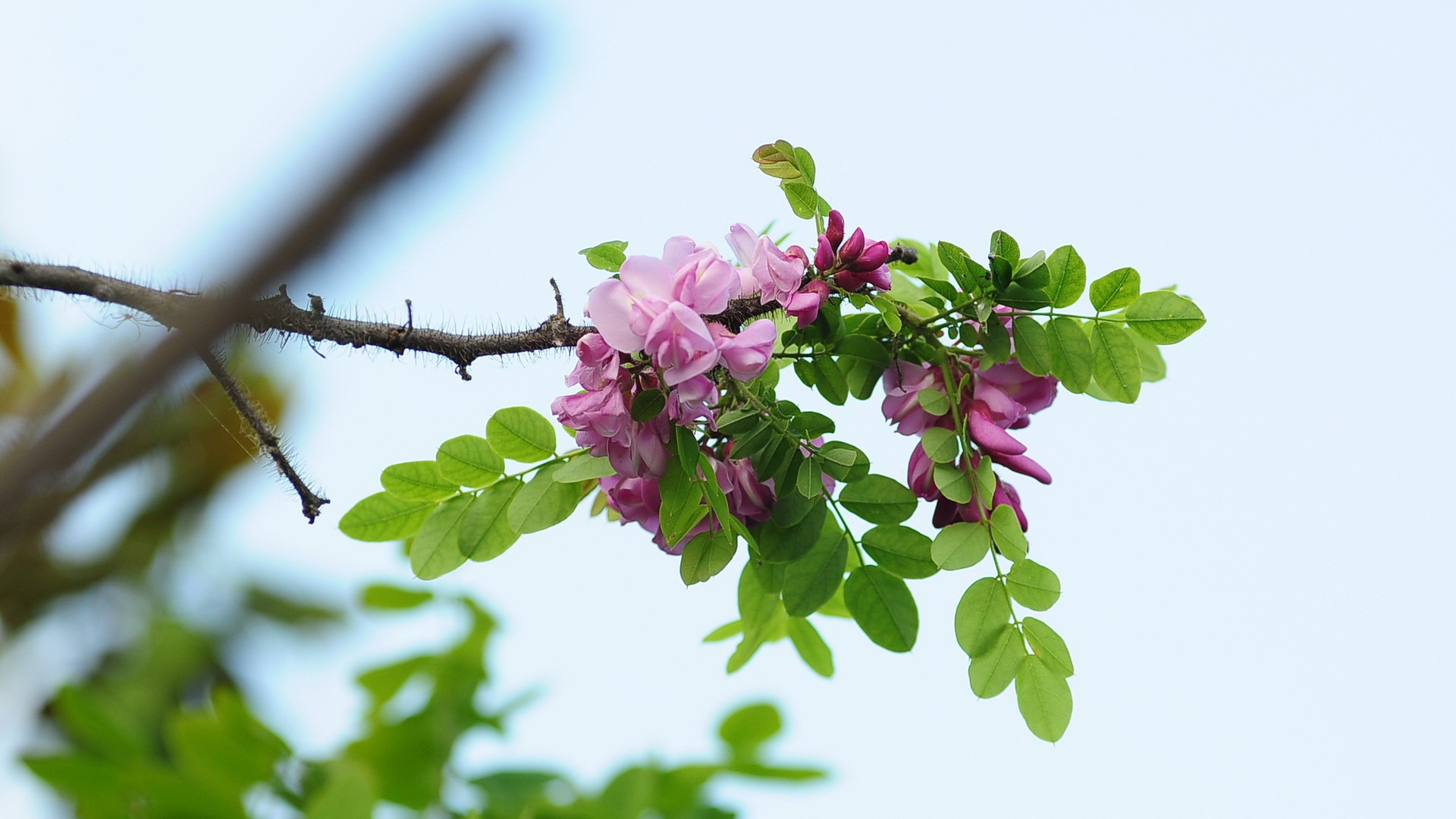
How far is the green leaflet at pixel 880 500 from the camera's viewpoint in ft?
3.31

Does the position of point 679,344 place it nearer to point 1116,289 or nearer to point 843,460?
point 843,460

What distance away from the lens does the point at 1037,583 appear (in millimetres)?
969

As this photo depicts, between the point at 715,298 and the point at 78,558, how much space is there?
3.26m

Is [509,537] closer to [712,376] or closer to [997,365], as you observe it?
[712,376]

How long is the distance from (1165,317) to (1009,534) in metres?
0.24

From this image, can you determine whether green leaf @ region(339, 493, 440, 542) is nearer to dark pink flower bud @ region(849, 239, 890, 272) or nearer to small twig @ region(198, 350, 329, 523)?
small twig @ region(198, 350, 329, 523)

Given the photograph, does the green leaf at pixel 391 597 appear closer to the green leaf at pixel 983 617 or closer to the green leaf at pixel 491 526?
the green leaf at pixel 491 526

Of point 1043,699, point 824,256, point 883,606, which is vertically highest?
point 824,256

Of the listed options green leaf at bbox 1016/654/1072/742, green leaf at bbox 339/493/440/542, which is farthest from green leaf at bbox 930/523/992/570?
green leaf at bbox 339/493/440/542

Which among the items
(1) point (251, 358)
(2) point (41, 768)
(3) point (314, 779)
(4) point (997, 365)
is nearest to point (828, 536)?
(4) point (997, 365)

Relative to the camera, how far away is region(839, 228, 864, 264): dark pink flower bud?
0.89m

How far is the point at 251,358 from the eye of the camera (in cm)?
90

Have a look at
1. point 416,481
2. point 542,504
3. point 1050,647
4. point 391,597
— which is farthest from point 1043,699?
point 391,597

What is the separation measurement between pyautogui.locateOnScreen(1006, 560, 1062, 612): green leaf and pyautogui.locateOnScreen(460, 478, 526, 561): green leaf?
0.45 meters
